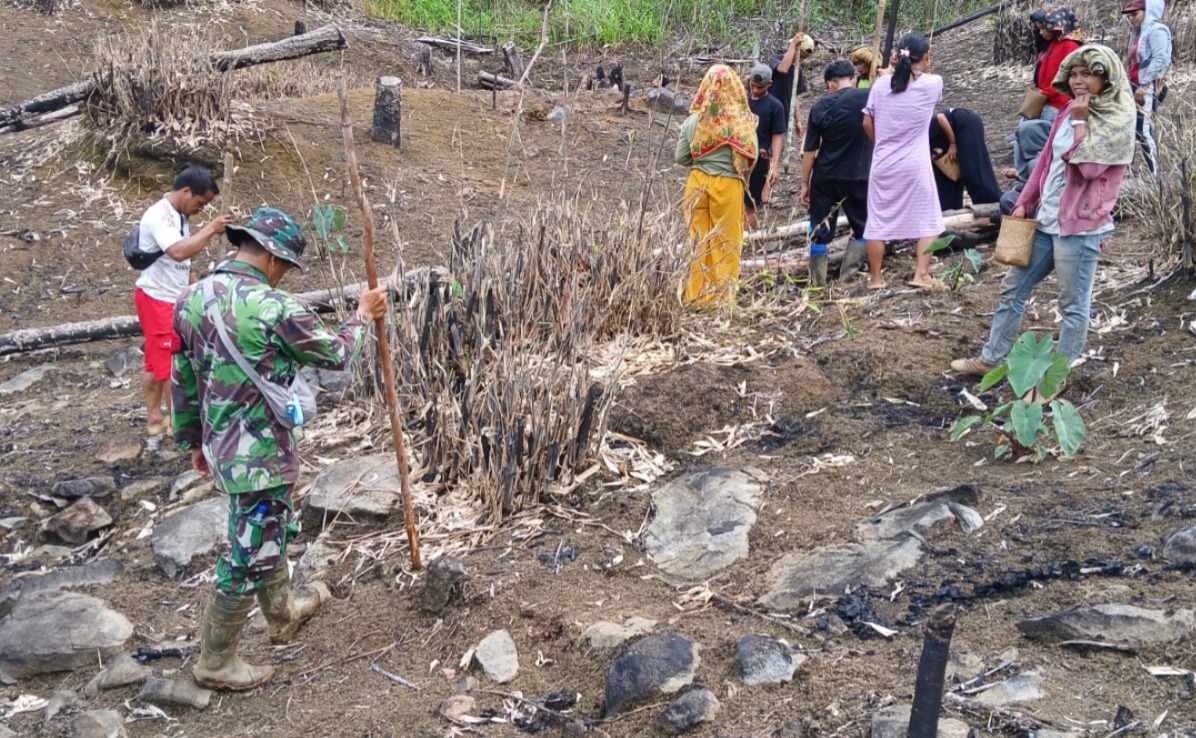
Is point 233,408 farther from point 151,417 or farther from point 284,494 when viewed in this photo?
point 151,417

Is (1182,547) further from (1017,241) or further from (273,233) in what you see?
(273,233)

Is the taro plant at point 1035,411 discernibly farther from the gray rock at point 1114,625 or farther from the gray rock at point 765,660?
the gray rock at point 765,660

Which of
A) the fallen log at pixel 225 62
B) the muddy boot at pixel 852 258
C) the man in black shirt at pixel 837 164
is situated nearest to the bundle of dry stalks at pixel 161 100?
the fallen log at pixel 225 62

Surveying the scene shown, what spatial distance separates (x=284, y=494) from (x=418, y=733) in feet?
2.82

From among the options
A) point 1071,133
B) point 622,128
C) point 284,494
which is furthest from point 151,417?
point 622,128

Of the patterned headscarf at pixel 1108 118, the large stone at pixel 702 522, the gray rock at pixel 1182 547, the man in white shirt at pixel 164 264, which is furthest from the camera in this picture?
the man in white shirt at pixel 164 264

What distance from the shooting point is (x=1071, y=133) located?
421 centimetres

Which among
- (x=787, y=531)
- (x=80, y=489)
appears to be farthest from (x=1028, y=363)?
(x=80, y=489)

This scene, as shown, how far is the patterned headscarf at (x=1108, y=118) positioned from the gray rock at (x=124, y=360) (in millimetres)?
5275

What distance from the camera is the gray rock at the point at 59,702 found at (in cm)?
348

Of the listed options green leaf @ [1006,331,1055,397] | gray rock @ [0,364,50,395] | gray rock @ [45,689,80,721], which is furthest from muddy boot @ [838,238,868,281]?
gray rock @ [0,364,50,395]

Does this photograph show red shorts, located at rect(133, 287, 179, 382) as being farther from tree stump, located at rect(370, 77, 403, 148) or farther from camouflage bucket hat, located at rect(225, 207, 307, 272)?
tree stump, located at rect(370, 77, 403, 148)

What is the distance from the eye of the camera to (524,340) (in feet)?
14.6

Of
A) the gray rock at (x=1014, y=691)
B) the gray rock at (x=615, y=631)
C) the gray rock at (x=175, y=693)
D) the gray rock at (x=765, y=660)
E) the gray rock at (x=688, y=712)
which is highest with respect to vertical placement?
the gray rock at (x=1014, y=691)
